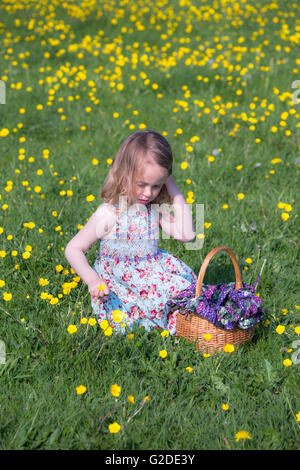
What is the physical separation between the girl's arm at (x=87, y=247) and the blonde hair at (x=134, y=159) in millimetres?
141

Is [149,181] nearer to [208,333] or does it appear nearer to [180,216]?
[180,216]

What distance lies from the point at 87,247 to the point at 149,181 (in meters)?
0.49

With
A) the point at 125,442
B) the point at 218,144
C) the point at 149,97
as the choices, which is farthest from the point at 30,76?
the point at 125,442

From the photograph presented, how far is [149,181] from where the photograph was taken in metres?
2.63

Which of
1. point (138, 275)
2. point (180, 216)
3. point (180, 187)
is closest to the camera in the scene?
point (138, 275)

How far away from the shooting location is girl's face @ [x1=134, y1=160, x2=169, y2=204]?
102 inches

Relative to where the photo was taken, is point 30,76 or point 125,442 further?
point 30,76

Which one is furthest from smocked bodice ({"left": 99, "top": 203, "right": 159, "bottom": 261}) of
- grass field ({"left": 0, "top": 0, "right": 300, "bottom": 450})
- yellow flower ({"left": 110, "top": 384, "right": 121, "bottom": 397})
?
yellow flower ({"left": 110, "top": 384, "right": 121, "bottom": 397})

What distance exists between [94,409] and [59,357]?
1.18 ft

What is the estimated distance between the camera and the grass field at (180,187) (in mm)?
2203

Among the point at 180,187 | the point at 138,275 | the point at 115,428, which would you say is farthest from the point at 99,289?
the point at 180,187

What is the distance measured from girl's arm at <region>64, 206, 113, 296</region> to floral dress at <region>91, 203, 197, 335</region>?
11cm

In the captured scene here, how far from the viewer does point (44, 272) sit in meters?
3.13
